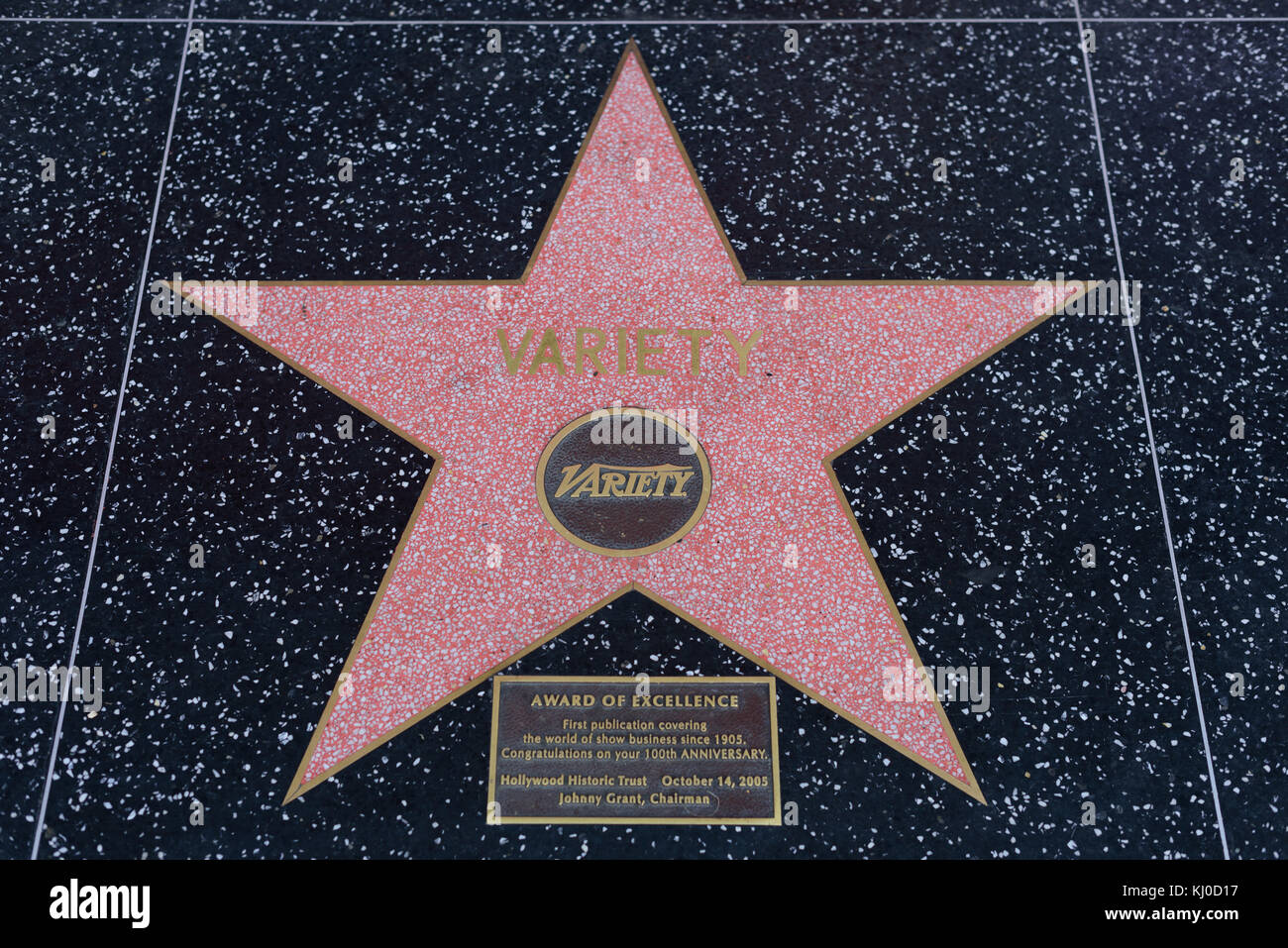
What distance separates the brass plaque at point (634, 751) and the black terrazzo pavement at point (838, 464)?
43 millimetres

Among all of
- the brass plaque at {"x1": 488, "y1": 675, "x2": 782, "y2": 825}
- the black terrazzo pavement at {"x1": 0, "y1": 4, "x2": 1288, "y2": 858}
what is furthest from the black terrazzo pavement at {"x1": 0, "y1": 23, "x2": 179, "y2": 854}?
the brass plaque at {"x1": 488, "y1": 675, "x2": 782, "y2": 825}

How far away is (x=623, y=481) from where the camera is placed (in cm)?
205

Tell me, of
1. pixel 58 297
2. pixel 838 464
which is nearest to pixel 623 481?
pixel 838 464

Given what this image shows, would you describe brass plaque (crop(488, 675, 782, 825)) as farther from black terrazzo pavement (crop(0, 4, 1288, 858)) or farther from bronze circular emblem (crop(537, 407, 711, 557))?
bronze circular emblem (crop(537, 407, 711, 557))

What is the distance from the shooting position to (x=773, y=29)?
250cm

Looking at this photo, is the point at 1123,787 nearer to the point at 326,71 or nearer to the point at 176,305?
the point at 176,305

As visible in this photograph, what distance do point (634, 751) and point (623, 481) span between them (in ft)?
1.84

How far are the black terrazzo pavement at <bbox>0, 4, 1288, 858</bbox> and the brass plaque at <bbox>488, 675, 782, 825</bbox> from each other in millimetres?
43

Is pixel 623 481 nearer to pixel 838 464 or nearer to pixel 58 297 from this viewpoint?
pixel 838 464

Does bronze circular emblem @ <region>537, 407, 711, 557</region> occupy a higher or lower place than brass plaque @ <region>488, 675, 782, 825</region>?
higher

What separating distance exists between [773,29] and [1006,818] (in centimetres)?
199

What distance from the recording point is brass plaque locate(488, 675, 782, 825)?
6.03ft
